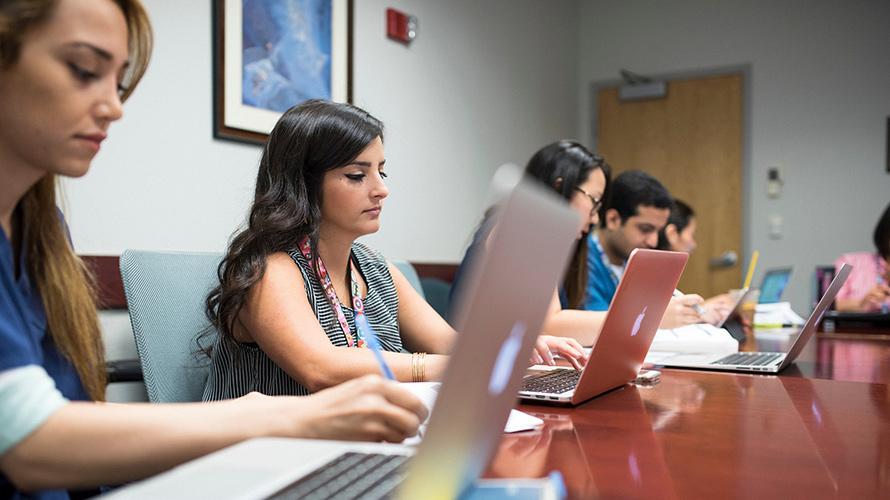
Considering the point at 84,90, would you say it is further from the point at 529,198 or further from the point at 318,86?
the point at 318,86

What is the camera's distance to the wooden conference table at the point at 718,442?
2.29 feet

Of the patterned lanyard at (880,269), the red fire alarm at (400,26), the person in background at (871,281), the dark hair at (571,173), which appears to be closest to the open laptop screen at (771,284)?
the person in background at (871,281)

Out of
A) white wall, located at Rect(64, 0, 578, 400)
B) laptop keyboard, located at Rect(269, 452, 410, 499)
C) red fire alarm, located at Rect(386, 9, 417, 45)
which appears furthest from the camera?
red fire alarm, located at Rect(386, 9, 417, 45)

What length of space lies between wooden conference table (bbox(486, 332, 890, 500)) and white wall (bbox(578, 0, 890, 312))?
340 centimetres

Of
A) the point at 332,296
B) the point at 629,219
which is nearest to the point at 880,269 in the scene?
the point at 629,219

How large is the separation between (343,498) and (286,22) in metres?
2.40

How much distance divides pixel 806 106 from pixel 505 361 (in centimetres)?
455

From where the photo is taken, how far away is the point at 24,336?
74cm

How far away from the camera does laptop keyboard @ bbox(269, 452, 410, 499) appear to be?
558 millimetres

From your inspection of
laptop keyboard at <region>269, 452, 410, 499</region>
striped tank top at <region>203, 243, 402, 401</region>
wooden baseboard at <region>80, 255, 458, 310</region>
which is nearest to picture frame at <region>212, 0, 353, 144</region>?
wooden baseboard at <region>80, 255, 458, 310</region>

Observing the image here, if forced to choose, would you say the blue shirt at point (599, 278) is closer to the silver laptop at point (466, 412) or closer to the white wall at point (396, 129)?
the white wall at point (396, 129)

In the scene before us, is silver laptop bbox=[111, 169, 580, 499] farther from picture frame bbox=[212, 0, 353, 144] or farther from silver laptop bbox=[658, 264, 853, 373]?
picture frame bbox=[212, 0, 353, 144]

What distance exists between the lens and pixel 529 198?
45cm

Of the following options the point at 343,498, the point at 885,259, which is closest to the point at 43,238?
the point at 343,498
